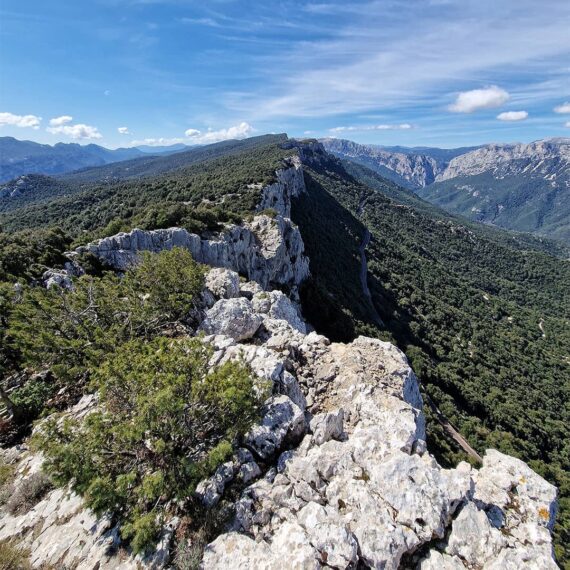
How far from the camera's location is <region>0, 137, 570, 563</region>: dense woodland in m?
41.4

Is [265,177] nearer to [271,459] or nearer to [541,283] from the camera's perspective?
[271,459]

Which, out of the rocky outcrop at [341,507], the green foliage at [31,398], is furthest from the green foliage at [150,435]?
the green foliage at [31,398]

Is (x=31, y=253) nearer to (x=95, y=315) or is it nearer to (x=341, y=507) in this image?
(x=95, y=315)

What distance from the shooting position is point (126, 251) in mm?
43594

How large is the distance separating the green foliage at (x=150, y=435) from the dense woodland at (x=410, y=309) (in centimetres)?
56

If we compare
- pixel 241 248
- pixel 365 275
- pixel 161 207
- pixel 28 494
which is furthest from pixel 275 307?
pixel 365 275

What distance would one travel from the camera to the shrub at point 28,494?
13.7 meters

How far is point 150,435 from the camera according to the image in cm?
1273

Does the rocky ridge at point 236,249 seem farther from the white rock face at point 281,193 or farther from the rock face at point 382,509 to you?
the rock face at point 382,509

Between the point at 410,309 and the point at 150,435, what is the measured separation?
341 ft

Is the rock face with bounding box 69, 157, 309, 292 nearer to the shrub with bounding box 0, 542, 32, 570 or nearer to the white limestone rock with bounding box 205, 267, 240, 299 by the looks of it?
the white limestone rock with bounding box 205, 267, 240, 299

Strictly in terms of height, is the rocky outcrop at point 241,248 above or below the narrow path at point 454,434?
above

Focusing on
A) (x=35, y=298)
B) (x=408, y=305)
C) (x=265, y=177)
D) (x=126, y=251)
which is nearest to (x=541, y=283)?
(x=408, y=305)

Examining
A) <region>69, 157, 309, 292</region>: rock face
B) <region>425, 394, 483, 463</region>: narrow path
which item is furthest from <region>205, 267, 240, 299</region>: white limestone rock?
<region>425, 394, 483, 463</region>: narrow path
